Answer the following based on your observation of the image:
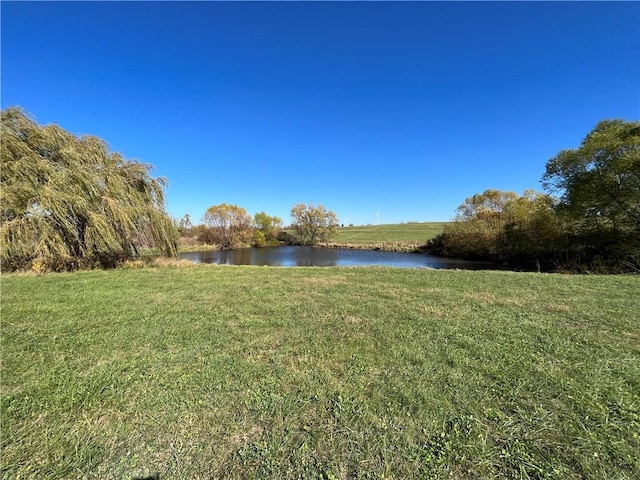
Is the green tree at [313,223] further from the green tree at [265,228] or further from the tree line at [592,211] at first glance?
the tree line at [592,211]

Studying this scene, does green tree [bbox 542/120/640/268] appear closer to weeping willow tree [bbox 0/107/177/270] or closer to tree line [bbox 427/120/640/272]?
tree line [bbox 427/120/640/272]

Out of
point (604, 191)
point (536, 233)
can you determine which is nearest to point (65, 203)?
point (604, 191)

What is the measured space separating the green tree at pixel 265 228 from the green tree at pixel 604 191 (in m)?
39.0

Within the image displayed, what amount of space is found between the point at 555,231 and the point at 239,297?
68.9ft

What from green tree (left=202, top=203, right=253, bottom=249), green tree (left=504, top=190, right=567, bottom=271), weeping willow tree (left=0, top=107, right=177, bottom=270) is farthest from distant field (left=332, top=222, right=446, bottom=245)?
weeping willow tree (left=0, top=107, right=177, bottom=270)

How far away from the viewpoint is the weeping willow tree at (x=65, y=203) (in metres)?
9.59

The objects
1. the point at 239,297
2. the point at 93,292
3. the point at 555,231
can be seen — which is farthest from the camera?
the point at 555,231

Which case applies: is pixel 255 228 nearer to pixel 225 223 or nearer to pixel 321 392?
pixel 225 223

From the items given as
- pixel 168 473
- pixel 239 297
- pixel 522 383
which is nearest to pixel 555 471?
pixel 522 383

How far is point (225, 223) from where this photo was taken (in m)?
41.6

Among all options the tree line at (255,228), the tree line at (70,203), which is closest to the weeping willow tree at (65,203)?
the tree line at (70,203)

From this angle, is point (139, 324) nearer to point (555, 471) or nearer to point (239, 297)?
point (239, 297)

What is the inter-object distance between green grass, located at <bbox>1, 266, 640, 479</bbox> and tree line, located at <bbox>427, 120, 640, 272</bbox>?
12843 mm

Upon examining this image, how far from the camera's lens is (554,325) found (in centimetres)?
460
